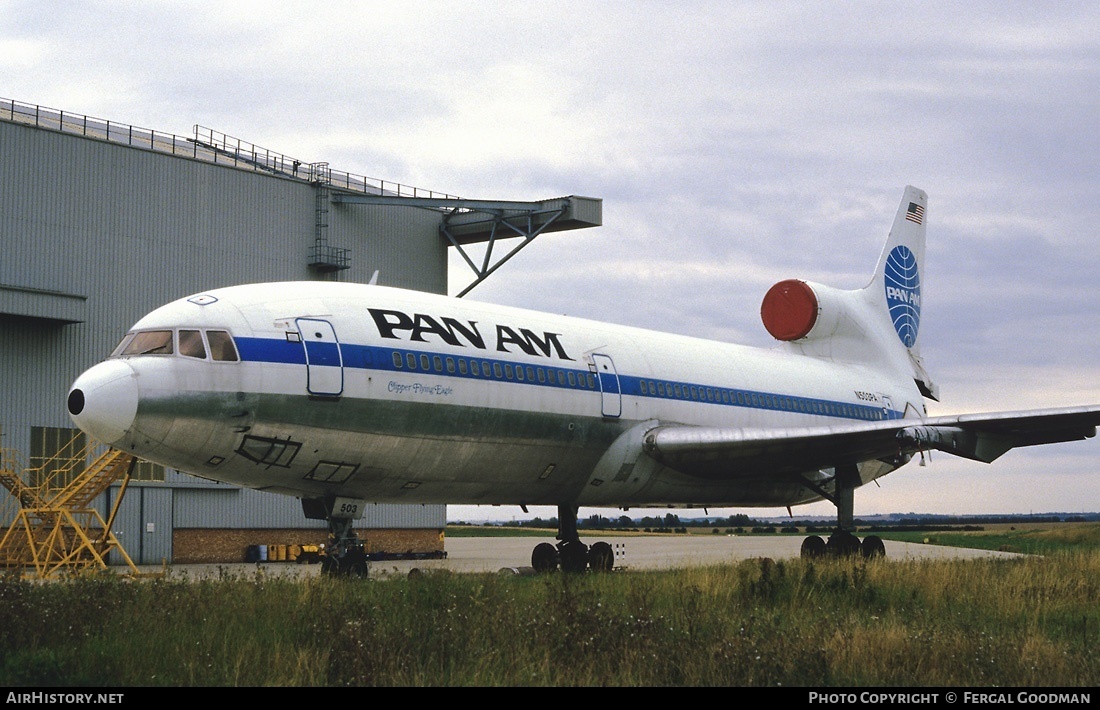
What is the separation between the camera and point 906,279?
1475 inches

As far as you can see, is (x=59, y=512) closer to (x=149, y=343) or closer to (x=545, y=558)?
(x=545, y=558)

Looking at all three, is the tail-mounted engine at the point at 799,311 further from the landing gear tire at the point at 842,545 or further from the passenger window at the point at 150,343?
the passenger window at the point at 150,343

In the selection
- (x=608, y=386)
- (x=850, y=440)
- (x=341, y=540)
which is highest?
(x=608, y=386)

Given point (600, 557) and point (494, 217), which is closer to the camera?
point (600, 557)

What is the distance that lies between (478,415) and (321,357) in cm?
325

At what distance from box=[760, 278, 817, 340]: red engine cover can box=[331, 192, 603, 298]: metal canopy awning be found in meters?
9.50

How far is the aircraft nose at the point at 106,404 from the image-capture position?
1568 cm

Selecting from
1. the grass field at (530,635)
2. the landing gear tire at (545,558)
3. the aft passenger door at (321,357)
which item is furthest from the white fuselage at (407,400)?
the grass field at (530,635)

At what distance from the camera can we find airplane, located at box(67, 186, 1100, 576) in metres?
16.5

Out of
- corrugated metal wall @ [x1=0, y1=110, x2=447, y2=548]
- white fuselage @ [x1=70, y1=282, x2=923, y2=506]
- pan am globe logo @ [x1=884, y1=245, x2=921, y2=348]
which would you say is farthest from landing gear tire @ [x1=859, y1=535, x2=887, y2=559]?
corrugated metal wall @ [x1=0, y1=110, x2=447, y2=548]

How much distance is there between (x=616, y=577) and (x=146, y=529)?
779 inches

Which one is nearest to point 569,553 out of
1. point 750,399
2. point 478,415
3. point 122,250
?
point 750,399

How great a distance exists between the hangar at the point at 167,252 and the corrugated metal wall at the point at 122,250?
0.04m

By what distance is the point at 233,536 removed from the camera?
1406 inches
